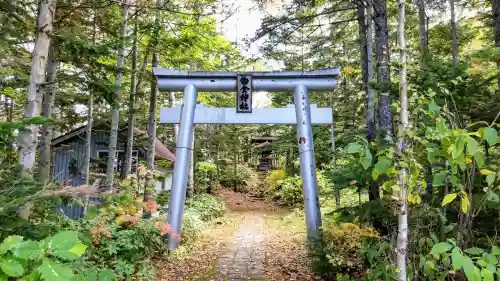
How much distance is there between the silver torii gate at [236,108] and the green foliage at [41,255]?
5369 mm

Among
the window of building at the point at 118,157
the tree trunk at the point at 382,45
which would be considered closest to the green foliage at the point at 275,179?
the window of building at the point at 118,157

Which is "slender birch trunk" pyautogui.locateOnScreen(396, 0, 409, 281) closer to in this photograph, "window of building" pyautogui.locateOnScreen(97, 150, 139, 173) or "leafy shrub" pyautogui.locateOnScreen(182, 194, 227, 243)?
"leafy shrub" pyautogui.locateOnScreen(182, 194, 227, 243)

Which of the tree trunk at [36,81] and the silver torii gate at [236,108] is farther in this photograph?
the silver torii gate at [236,108]

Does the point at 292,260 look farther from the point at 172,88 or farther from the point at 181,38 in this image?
the point at 181,38

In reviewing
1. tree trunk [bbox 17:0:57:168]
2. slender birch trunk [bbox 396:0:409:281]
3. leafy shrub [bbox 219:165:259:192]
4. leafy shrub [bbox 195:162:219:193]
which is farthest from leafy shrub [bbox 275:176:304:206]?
slender birch trunk [bbox 396:0:409:281]

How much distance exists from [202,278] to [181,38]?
6146 millimetres

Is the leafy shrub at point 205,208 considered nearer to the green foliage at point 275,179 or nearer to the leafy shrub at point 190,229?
the leafy shrub at point 190,229

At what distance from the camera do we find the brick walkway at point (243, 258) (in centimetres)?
582

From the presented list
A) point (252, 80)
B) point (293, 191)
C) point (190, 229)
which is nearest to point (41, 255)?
point (252, 80)

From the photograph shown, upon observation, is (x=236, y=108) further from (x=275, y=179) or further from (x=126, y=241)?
(x=275, y=179)

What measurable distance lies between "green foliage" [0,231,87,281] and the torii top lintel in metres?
5.96

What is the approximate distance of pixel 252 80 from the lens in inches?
286

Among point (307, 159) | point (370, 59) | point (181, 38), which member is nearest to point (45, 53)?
point (181, 38)

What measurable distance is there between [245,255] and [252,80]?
4071mm
